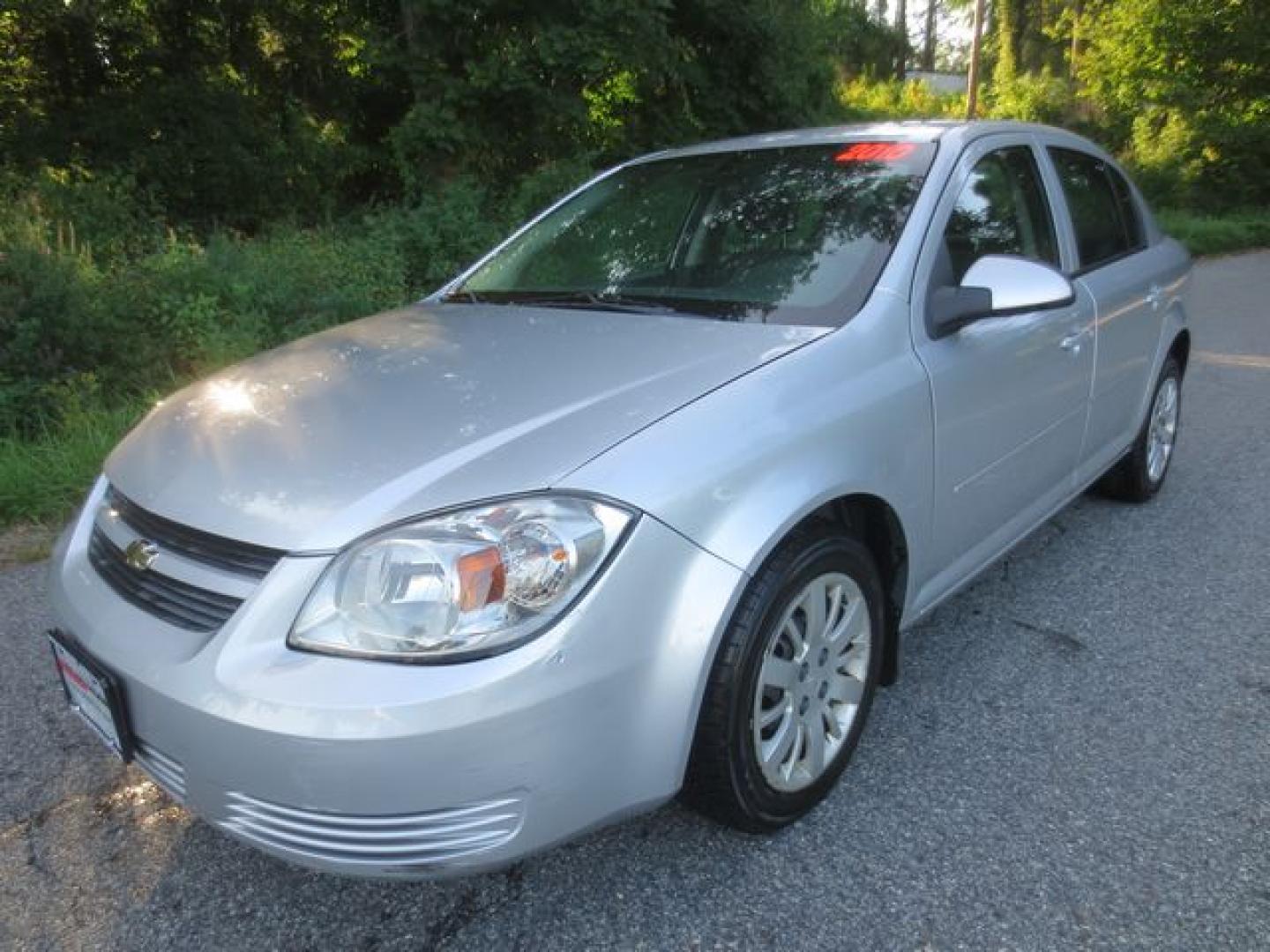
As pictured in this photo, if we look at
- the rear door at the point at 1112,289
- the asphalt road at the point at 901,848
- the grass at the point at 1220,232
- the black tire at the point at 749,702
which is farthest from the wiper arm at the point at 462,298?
the grass at the point at 1220,232

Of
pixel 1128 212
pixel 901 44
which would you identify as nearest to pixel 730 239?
pixel 1128 212

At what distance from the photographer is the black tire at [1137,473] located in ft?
13.1

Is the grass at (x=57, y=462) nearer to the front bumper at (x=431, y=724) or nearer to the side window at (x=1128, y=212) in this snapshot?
the front bumper at (x=431, y=724)

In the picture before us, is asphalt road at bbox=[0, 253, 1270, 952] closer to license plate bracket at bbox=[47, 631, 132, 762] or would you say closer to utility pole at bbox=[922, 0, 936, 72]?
license plate bracket at bbox=[47, 631, 132, 762]

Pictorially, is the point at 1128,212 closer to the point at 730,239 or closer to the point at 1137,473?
the point at 1137,473

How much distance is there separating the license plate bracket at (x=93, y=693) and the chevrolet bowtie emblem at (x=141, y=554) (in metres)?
0.19

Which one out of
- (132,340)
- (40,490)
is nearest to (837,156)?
(40,490)

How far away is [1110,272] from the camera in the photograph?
3443 mm

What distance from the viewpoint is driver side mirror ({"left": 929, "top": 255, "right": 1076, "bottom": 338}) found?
2.38 meters

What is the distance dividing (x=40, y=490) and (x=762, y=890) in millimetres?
3735

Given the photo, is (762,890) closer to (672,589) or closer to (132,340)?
(672,589)

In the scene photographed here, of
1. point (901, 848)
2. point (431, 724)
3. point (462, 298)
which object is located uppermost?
point (462, 298)

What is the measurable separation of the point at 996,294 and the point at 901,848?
1341 mm

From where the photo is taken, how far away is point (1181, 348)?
431cm
